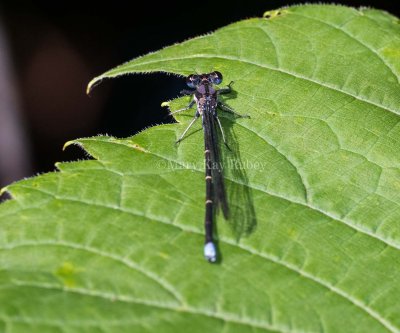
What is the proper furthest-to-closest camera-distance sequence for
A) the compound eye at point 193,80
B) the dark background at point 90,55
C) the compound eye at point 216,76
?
the dark background at point 90,55 < the compound eye at point 193,80 < the compound eye at point 216,76

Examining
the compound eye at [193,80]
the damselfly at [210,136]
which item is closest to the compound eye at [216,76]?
the damselfly at [210,136]

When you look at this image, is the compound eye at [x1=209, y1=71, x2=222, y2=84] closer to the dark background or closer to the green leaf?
the green leaf

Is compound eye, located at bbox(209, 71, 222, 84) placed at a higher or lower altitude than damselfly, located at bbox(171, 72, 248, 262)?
higher

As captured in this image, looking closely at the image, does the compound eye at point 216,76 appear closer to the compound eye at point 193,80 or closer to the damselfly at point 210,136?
the damselfly at point 210,136

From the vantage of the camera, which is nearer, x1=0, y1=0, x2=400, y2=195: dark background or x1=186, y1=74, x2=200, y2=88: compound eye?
x1=186, y1=74, x2=200, y2=88: compound eye

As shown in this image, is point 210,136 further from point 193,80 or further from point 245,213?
point 245,213

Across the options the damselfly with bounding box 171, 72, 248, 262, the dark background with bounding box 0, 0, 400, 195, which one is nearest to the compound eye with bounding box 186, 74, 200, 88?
the damselfly with bounding box 171, 72, 248, 262

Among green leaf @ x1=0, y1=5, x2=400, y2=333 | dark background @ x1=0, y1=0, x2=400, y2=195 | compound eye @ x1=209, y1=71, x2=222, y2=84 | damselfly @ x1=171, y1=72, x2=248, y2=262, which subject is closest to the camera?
green leaf @ x1=0, y1=5, x2=400, y2=333

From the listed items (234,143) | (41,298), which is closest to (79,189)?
(41,298)
